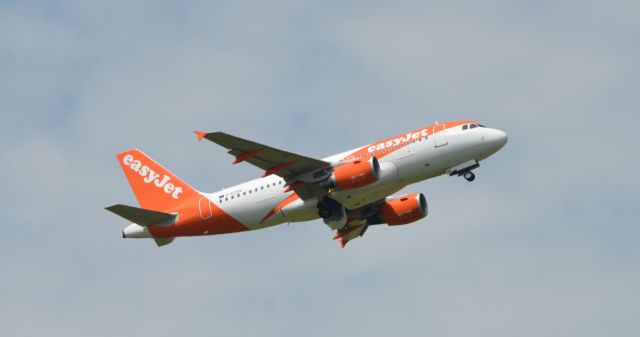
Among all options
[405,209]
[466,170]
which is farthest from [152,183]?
[466,170]

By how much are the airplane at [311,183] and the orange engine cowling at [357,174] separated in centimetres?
5

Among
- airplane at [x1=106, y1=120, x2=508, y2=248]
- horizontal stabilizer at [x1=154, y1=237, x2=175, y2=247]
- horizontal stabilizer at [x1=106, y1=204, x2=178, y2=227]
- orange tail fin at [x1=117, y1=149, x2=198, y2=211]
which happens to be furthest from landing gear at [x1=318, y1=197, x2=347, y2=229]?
horizontal stabilizer at [x1=154, y1=237, x2=175, y2=247]

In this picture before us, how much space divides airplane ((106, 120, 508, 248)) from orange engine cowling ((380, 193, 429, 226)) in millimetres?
134

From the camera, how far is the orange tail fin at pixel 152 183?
6182 centimetres

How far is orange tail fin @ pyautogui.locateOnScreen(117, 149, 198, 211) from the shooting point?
61.8m

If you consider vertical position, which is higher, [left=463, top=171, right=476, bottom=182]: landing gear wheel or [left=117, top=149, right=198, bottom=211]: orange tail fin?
[left=117, top=149, right=198, bottom=211]: orange tail fin

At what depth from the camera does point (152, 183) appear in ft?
208

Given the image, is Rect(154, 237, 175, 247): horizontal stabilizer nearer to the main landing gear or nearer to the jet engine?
the jet engine

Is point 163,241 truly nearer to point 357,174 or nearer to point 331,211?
point 331,211

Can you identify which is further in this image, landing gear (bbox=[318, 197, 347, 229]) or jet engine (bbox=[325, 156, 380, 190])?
landing gear (bbox=[318, 197, 347, 229])

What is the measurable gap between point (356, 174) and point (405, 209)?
26.8ft

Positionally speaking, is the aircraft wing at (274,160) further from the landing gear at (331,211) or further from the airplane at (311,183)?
the landing gear at (331,211)

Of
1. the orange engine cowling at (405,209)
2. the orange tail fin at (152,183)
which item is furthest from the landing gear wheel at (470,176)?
the orange tail fin at (152,183)

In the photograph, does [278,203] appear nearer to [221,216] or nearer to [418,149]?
[221,216]
